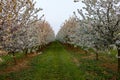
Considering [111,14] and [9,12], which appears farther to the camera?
[111,14]

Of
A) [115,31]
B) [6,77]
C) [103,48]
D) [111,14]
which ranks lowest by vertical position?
[6,77]

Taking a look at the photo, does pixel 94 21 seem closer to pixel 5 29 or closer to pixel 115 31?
pixel 115 31

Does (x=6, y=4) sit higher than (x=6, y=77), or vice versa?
(x=6, y=4)

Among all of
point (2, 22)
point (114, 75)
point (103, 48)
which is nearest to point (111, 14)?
point (103, 48)

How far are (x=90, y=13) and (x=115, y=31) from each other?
7.92 feet

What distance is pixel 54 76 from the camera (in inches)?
906

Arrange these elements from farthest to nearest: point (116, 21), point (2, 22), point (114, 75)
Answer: point (114, 75), point (116, 21), point (2, 22)

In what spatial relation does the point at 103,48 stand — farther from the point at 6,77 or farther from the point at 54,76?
the point at 6,77

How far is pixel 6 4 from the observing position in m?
16.9

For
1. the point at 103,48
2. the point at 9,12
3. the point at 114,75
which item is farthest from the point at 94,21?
the point at 9,12

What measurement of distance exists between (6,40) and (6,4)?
7.65ft

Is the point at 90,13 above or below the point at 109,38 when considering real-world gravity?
above

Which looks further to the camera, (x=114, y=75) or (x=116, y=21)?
(x=114, y=75)

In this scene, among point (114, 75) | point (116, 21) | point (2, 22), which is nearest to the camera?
point (2, 22)
